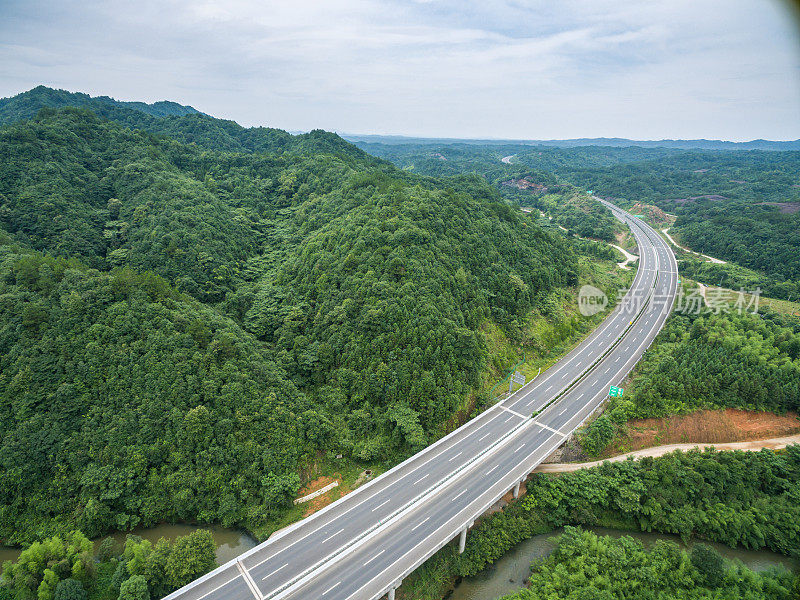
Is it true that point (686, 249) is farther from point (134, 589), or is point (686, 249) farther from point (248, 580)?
point (134, 589)

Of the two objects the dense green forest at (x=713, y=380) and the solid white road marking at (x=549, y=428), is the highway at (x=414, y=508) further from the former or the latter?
the dense green forest at (x=713, y=380)

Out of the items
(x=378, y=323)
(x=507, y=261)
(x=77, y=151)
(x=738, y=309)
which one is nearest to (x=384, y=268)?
(x=378, y=323)

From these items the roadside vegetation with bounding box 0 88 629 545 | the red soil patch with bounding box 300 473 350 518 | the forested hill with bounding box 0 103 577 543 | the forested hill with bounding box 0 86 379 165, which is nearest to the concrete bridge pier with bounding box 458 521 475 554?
the forested hill with bounding box 0 103 577 543

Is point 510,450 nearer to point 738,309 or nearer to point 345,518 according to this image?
point 345,518

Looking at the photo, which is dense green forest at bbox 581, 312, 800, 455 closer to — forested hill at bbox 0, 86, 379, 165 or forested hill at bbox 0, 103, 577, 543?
forested hill at bbox 0, 103, 577, 543

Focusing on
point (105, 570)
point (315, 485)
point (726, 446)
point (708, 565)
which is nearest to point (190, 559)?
point (105, 570)

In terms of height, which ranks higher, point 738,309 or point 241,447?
point 738,309
